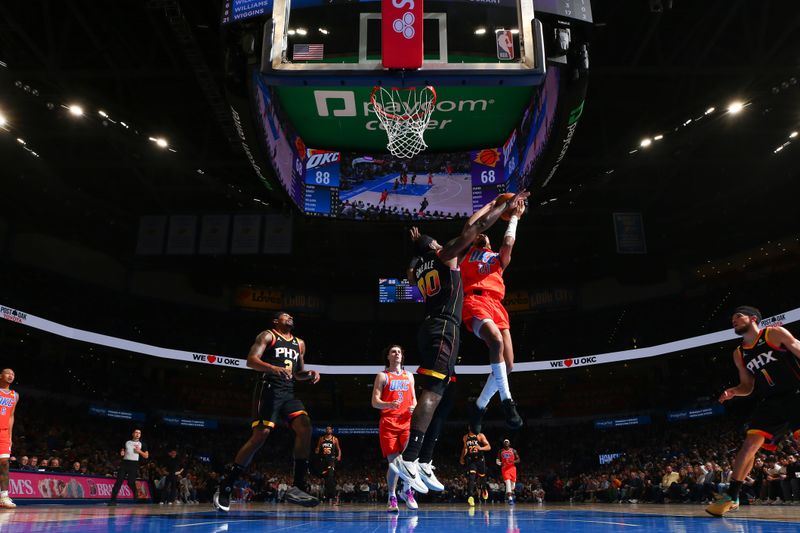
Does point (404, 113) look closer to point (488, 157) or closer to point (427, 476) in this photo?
point (488, 157)

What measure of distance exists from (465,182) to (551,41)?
4.94 meters

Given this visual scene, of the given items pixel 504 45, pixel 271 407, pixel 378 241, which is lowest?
pixel 271 407

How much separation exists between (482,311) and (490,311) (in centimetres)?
10

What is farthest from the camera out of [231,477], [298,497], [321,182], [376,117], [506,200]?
[321,182]

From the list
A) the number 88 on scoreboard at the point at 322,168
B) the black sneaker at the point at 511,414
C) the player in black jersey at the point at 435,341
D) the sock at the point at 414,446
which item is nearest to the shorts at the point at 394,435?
the player in black jersey at the point at 435,341

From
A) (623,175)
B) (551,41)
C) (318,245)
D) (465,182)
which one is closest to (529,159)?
(465,182)

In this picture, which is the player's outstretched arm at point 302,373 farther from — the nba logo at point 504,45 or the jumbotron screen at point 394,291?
the jumbotron screen at point 394,291

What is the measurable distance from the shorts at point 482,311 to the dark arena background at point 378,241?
1.10 ft

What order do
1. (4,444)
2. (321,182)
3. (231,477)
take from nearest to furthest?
1. (231,477)
2. (4,444)
3. (321,182)

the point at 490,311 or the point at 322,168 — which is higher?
the point at 322,168

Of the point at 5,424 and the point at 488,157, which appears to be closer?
the point at 5,424

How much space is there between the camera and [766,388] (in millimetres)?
6465

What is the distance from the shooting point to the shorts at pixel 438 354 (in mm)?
5277

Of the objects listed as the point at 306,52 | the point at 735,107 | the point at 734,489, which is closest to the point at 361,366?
the point at 735,107
